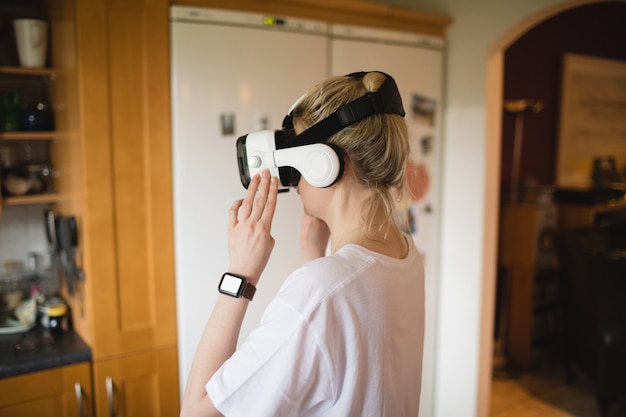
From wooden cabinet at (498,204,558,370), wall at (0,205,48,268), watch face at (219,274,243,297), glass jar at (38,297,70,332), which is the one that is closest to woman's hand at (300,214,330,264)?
watch face at (219,274,243,297)

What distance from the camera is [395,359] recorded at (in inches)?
31.9

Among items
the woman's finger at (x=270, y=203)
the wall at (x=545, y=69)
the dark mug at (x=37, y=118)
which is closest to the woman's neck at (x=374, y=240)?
the woman's finger at (x=270, y=203)

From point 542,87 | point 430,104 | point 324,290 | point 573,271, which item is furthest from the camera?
point 542,87

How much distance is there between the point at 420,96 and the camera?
2.04 metres

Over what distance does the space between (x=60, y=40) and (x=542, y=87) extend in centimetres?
303

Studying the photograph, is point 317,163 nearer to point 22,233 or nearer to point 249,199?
point 249,199

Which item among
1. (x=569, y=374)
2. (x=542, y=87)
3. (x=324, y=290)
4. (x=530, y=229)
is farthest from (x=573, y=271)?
(x=324, y=290)

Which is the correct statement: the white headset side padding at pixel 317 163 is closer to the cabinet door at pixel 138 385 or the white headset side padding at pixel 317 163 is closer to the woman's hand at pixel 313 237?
the woman's hand at pixel 313 237

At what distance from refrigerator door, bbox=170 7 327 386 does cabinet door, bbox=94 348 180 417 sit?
5 centimetres

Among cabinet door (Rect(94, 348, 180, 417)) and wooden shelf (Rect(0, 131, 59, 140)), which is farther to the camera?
wooden shelf (Rect(0, 131, 59, 140))

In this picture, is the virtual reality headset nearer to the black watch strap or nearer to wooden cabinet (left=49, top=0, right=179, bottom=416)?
the black watch strap

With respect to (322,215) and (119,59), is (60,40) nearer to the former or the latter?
(119,59)

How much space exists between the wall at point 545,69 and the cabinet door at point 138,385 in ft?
8.43

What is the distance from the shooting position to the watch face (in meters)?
0.82
